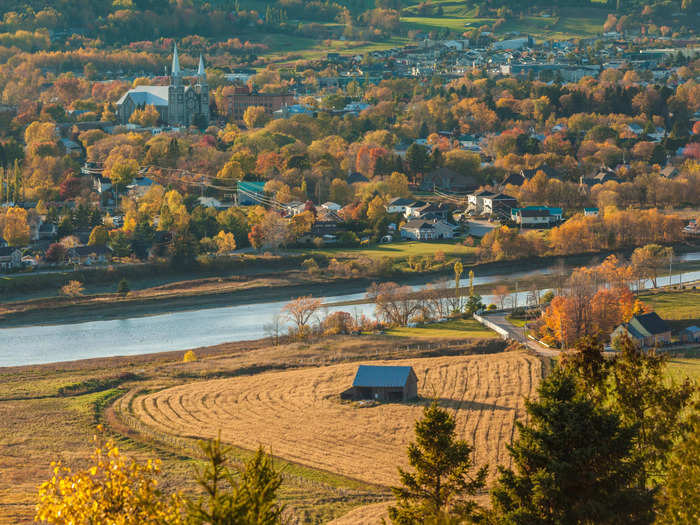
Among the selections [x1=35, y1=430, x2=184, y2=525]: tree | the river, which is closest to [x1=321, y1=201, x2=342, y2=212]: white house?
the river

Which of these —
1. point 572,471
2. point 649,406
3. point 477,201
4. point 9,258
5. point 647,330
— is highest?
point 572,471

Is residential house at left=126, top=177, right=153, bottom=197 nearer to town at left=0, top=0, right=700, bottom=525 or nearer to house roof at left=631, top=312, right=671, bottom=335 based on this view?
town at left=0, top=0, right=700, bottom=525

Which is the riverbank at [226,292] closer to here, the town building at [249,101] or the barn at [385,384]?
the barn at [385,384]

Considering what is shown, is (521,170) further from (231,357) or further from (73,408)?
(73,408)

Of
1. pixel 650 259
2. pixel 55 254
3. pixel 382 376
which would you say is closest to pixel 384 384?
pixel 382 376

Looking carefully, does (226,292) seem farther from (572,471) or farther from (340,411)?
(572,471)

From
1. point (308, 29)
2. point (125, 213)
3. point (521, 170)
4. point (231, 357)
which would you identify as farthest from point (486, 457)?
point (308, 29)

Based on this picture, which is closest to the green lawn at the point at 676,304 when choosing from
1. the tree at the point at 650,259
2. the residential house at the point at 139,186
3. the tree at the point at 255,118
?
the tree at the point at 650,259
